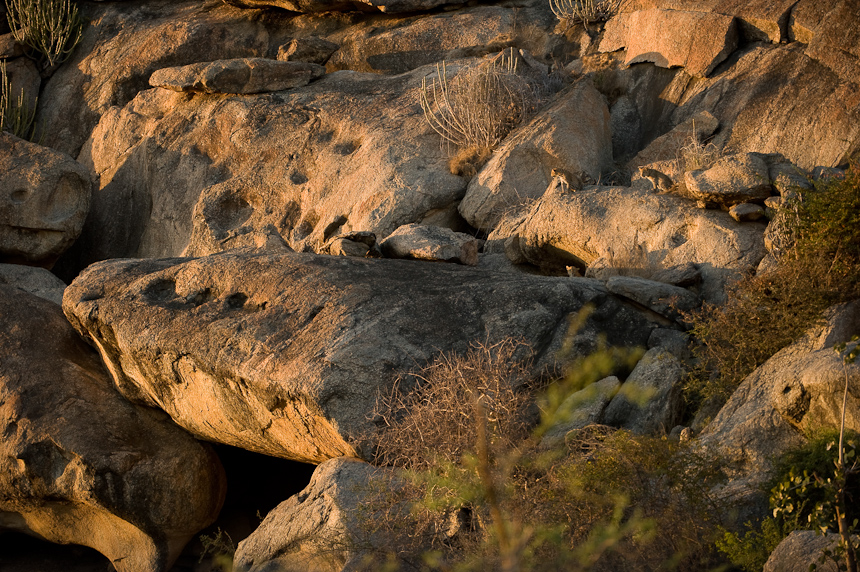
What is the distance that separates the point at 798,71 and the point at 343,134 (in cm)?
513

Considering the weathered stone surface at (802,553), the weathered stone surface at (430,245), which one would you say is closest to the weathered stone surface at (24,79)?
the weathered stone surface at (430,245)

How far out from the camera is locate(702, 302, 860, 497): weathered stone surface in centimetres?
493

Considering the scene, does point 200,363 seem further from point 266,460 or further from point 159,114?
point 159,114

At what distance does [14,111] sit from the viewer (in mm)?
13539

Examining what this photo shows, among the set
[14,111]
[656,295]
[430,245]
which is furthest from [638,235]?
[14,111]

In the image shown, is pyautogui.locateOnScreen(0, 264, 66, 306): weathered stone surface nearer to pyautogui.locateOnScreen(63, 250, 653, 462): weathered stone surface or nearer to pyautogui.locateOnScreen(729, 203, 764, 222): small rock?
pyautogui.locateOnScreen(63, 250, 653, 462): weathered stone surface

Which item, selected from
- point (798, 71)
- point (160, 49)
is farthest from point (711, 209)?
point (160, 49)

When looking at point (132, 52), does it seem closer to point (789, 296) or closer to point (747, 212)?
point (747, 212)

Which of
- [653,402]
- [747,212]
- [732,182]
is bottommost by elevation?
[653,402]

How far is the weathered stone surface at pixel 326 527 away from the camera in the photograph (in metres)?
5.31

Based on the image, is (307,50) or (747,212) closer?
(747,212)

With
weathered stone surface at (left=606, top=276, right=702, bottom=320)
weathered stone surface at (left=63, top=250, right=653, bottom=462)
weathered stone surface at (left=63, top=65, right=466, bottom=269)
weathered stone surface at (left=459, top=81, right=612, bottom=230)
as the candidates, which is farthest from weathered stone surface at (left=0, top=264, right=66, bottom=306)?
weathered stone surface at (left=606, top=276, right=702, bottom=320)

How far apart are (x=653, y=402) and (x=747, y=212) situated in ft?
6.59

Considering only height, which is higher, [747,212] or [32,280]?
[747,212]
